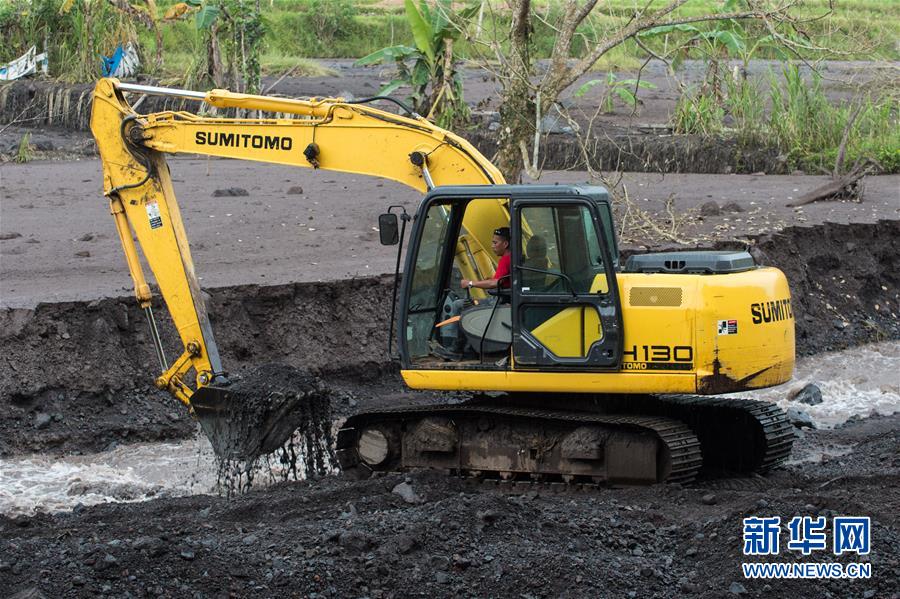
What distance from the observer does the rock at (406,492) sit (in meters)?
8.43

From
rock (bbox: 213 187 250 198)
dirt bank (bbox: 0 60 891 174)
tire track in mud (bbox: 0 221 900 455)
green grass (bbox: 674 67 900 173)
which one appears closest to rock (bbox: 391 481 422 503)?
tire track in mud (bbox: 0 221 900 455)

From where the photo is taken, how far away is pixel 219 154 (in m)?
9.43

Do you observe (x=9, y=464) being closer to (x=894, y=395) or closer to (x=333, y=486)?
(x=333, y=486)

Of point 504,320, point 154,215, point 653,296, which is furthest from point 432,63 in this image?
point 653,296

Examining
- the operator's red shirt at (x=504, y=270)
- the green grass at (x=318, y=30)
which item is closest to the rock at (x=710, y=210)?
the green grass at (x=318, y=30)

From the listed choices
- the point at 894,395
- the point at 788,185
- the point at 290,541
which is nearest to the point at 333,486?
the point at 290,541

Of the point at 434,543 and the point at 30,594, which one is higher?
the point at 30,594

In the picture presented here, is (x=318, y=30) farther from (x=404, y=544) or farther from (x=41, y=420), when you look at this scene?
(x=404, y=544)

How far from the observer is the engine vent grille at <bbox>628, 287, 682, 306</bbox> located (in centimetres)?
833

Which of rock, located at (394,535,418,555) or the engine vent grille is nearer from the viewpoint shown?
rock, located at (394,535,418,555)

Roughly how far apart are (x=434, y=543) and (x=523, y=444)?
228cm

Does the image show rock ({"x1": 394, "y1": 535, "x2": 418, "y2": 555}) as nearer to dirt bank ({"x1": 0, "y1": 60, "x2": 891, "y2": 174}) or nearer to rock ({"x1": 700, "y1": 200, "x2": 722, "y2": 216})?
rock ({"x1": 700, "y1": 200, "x2": 722, "y2": 216})

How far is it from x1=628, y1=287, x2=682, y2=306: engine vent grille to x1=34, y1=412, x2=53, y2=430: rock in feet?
18.8

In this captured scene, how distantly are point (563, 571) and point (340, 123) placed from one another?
406 cm
